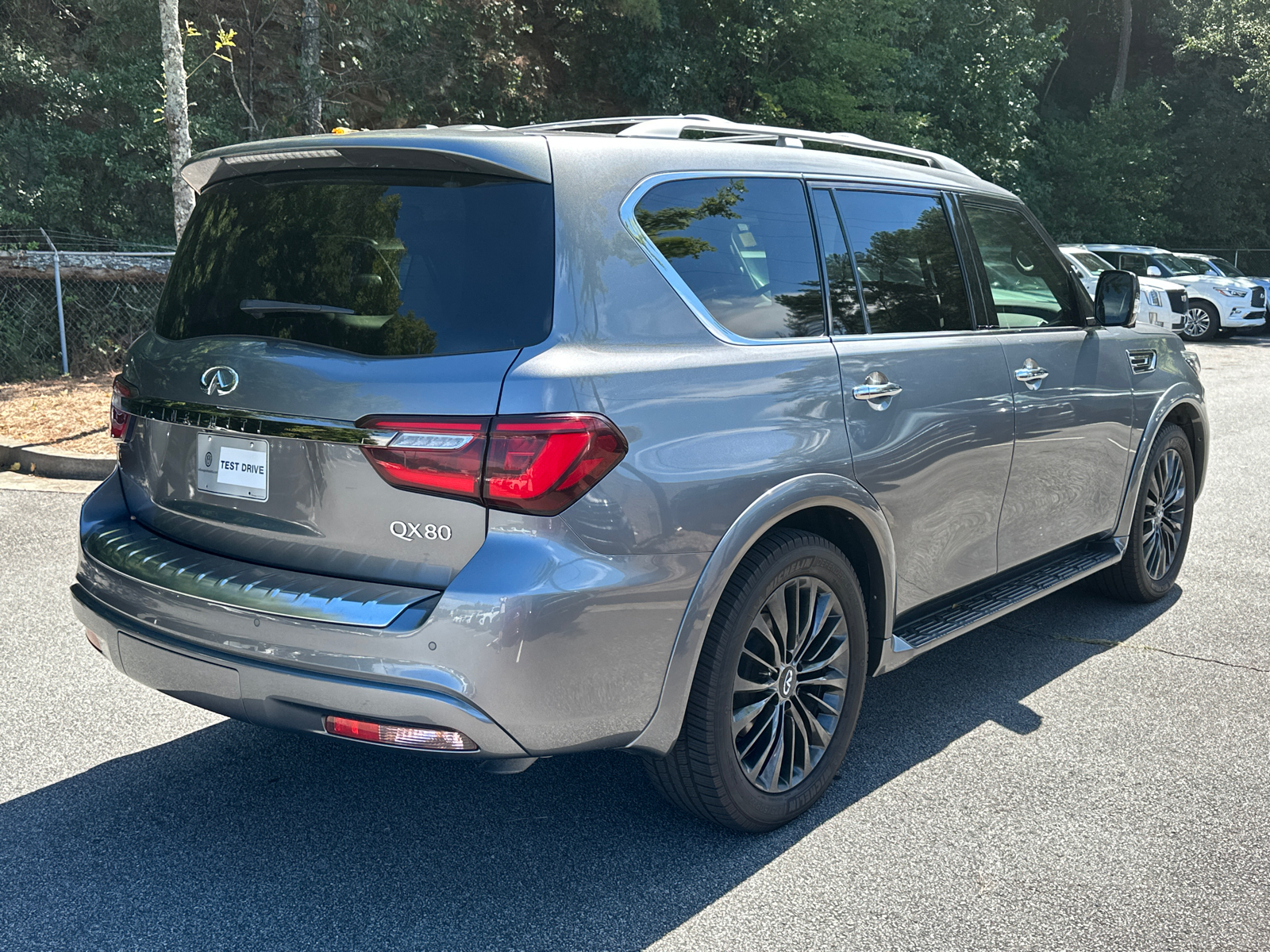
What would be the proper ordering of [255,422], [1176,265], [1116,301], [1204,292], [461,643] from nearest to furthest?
[461,643]
[255,422]
[1116,301]
[1204,292]
[1176,265]

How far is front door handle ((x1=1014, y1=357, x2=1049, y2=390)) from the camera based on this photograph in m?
4.20

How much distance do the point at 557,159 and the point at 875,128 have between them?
2368 centimetres

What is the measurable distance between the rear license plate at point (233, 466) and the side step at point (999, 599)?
2.01m

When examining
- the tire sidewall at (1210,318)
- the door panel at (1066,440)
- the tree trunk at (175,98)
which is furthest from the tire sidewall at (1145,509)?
the tire sidewall at (1210,318)

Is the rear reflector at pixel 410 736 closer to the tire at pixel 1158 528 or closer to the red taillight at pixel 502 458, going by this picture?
the red taillight at pixel 502 458

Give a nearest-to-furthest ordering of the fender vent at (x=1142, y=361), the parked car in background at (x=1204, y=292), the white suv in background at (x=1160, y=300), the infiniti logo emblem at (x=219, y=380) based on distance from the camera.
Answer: the infiniti logo emblem at (x=219, y=380)
the fender vent at (x=1142, y=361)
the white suv in background at (x=1160, y=300)
the parked car in background at (x=1204, y=292)

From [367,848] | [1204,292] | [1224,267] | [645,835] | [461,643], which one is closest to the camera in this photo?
[461,643]

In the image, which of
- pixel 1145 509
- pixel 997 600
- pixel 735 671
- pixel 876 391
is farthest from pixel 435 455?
pixel 1145 509

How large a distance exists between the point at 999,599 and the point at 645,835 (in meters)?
1.67

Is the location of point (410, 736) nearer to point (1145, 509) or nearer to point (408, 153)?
point (408, 153)

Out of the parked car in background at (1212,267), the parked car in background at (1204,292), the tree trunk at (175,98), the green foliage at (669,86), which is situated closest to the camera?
the tree trunk at (175,98)

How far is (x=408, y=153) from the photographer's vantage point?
2.91 meters

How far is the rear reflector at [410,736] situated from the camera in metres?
2.68

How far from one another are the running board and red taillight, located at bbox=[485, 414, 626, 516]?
5.02ft
